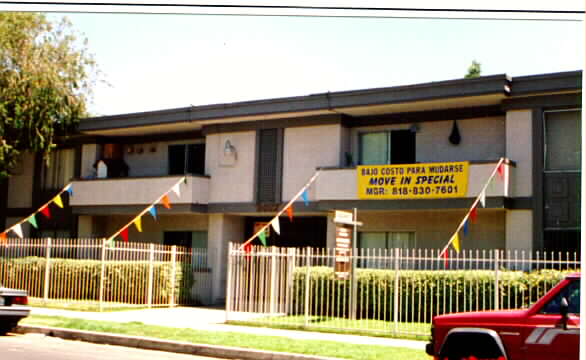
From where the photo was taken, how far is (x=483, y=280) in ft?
56.7

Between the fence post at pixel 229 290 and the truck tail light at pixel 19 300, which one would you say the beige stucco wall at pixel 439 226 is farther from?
the truck tail light at pixel 19 300

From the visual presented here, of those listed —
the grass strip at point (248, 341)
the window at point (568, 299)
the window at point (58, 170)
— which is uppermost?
the window at point (58, 170)

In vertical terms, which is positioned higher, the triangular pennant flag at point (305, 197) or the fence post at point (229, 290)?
the triangular pennant flag at point (305, 197)

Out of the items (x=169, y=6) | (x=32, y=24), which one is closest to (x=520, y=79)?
(x=32, y=24)

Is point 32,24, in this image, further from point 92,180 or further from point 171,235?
point 171,235

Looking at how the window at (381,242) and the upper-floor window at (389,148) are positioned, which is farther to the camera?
the upper-floor window at (389,148)

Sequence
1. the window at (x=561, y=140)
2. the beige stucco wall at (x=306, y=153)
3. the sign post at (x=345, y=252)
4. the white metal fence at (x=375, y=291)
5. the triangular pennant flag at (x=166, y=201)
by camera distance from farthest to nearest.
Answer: the triangular pennant flag at (x=166, y=201)
the beige stucco wall at (x=306, y=153)
the window at (x=561, y=140)
the sign post at (x=345, y=252)
the white metal fence at (x=375, y=291)

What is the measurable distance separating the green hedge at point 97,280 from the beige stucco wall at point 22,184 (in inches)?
314

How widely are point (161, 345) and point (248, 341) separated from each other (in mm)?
1564

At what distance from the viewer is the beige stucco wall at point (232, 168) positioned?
84.9 feet

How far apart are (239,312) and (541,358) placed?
1169 cm

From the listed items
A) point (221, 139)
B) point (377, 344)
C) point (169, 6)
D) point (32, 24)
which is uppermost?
point (32, 24)

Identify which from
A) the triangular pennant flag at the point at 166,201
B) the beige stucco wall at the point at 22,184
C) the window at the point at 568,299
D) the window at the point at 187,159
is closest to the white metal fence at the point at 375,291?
the triangular pennant flag at the point at 166,201

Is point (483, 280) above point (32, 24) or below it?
below
